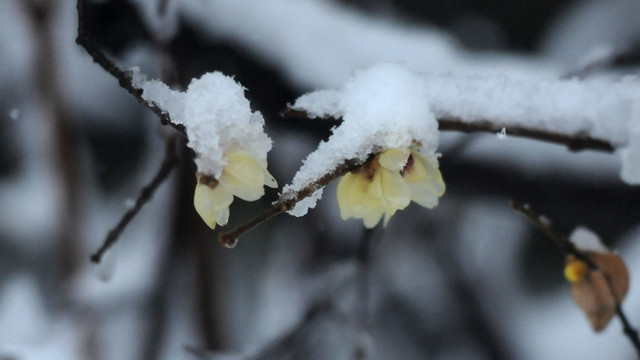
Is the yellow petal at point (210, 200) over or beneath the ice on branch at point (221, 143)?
beneath

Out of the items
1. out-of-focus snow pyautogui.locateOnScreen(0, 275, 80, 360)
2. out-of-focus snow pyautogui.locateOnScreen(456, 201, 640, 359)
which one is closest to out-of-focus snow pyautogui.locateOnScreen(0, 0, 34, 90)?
out-of-focus snow pyautogui.locateOnScreen(0, 275, 80, 360)

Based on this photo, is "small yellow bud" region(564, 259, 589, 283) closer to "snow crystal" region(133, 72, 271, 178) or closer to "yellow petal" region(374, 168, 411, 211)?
"yellow petal" region(374, 168, 411, 211)

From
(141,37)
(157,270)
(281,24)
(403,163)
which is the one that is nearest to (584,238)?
(403,163)

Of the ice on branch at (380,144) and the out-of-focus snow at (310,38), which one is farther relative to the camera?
the out-of-focus snow at (310,38)

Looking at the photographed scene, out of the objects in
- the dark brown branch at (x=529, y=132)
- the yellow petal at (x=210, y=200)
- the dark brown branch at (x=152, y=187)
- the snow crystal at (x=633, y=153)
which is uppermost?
the snow crystal at (x=633, y=153)

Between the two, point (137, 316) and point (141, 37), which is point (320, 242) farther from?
point (141, 37)

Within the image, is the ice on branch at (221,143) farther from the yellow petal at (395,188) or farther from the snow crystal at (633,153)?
the snow crystal at (633,153)

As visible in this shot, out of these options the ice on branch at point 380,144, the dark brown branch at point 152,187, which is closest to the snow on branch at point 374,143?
the ice on branch at point 380,144
